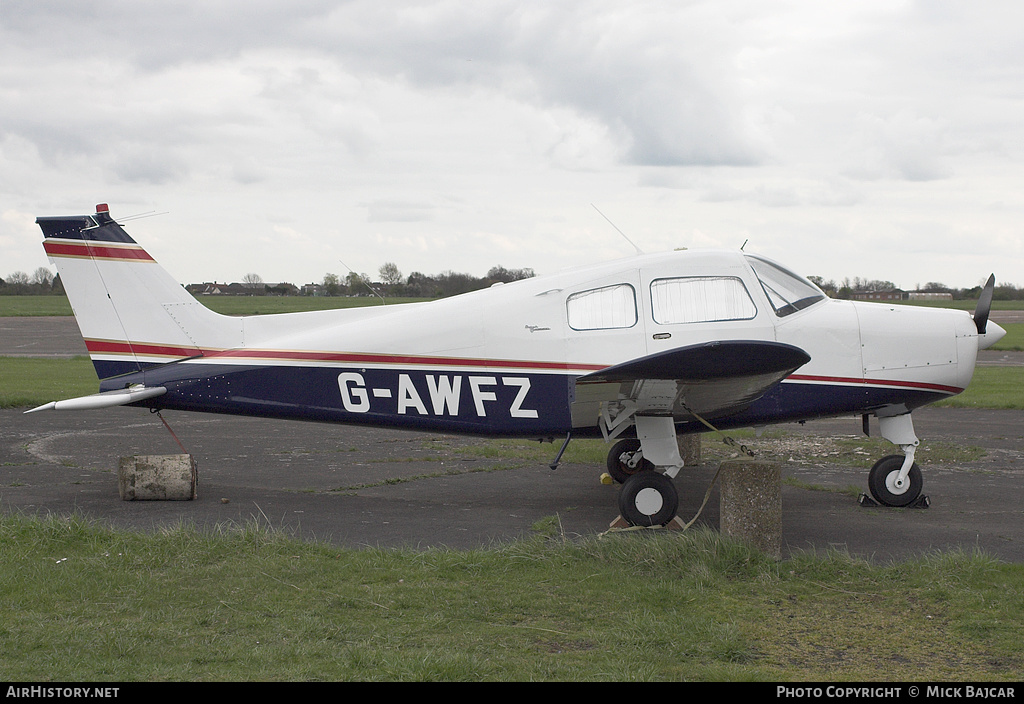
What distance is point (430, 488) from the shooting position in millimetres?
10109

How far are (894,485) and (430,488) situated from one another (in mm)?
5167

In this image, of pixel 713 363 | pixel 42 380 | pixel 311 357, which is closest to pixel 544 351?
pixel 713 363

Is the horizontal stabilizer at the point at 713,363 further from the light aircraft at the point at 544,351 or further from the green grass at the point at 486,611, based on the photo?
the green grass at the point at 486,611

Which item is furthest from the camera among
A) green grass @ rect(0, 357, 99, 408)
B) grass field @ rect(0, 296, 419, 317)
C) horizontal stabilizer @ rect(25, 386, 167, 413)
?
grass field @ rect(0, 296, 419, 317)

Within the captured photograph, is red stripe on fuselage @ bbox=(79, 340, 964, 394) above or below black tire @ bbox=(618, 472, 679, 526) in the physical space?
above

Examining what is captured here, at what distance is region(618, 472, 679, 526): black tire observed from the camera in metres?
7.89

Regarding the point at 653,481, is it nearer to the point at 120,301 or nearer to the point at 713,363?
the point at 713,363

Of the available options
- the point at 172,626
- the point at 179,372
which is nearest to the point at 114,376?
the point at 179,372

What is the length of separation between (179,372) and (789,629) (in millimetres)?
6431

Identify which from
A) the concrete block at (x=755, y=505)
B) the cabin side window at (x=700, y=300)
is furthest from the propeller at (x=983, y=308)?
the concrete block at (x=755, y=505)

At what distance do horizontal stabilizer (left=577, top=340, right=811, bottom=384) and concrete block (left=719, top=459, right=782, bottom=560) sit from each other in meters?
0.79

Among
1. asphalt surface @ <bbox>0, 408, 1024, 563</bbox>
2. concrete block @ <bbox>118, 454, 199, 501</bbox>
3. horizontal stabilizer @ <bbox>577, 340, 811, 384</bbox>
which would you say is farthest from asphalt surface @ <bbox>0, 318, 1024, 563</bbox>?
horizontal stabilizer @ <bbox>577, 340, 811, 384</bbox>

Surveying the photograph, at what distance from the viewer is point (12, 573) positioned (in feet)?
→ 20.2

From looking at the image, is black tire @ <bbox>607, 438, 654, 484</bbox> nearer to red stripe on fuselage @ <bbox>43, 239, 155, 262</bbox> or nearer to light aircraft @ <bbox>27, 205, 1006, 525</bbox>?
light aircraft @ <bbox>27, 205, 1006, 525</bbox>
